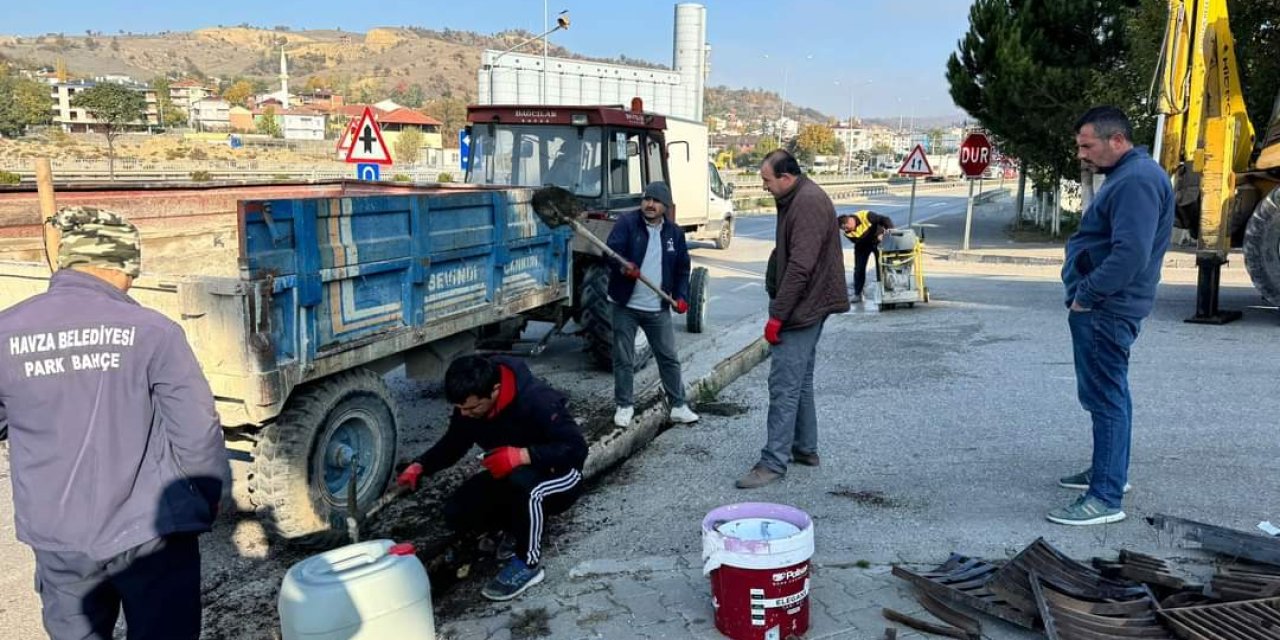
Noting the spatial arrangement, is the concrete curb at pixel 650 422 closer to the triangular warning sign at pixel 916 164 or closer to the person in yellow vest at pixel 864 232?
the person in yellow vest at pixel 864 232

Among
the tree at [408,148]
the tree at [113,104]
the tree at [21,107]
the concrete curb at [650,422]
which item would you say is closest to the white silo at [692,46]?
the concrete curb at [650,422]

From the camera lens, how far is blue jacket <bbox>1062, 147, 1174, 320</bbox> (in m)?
3.99

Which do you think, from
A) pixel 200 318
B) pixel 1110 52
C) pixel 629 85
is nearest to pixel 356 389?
pixel 200 318

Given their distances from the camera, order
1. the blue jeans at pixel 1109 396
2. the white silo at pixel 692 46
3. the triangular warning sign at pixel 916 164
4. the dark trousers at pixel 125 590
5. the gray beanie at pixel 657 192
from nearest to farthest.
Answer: the dark trousers at pixel 125 590 < the blue jeans at pixel 1109 396 < the gray beanie at pixel 657 192 < the triangular warning sign at pixel 916 164 < the white silo at pixel 692 46

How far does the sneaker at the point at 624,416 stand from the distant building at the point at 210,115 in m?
110

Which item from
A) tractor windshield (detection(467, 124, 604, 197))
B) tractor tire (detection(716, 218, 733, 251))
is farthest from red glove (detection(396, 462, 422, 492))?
tractor tire (detection(716, 218, 733, 251))

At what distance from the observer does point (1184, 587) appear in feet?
11.0

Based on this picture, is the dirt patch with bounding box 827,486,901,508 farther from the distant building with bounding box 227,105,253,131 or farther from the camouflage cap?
the distant building with bounding box 227,105,253,131

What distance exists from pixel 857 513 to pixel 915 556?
594 mm

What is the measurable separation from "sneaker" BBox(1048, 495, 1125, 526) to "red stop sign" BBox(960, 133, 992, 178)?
13.4m

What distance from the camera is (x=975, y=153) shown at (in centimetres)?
1661

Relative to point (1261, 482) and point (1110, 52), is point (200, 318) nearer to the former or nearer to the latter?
point (1261, 482)

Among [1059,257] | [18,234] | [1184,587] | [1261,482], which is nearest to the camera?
[1184,587]

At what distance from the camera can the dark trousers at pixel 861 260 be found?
453 inches
